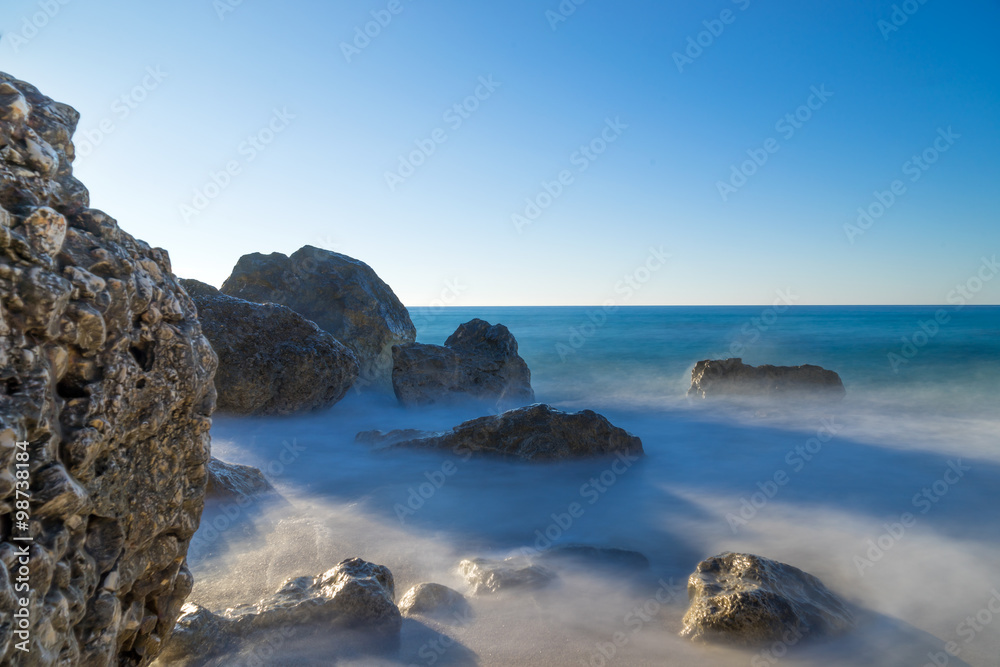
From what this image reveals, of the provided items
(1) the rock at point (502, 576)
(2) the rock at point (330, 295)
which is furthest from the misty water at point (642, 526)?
(2) the rock at point (330, 295)

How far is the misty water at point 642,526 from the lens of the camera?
12.6 feet

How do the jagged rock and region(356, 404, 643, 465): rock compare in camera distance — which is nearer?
the jagged rock

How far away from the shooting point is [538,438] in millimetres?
8047

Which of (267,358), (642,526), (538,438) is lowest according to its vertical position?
(642,526)

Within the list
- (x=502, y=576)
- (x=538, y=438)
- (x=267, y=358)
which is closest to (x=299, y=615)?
(x=502, y=576)

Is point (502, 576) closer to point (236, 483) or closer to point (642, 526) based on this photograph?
point (642, 526)

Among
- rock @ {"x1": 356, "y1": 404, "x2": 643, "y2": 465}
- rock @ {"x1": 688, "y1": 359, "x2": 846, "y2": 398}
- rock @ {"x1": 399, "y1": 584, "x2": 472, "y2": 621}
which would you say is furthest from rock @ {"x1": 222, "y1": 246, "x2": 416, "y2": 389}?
rock @ {"x1": 399, "y1": 584, "x2": 472, "y2": 621}

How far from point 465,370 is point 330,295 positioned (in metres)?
3.72

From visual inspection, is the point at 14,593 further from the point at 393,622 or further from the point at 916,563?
the point at 916,563

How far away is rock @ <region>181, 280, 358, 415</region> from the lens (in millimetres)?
9539

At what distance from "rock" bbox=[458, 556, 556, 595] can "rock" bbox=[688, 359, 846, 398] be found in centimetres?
1053

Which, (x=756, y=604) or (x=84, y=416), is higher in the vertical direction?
(x=84, y=416)

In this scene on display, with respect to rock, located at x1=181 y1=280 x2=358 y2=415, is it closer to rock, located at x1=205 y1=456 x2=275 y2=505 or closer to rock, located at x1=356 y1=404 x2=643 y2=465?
rock, located at x1=356 y1=404 x2=643 y2=465

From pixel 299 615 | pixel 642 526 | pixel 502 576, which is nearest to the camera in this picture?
pixel 299 615
